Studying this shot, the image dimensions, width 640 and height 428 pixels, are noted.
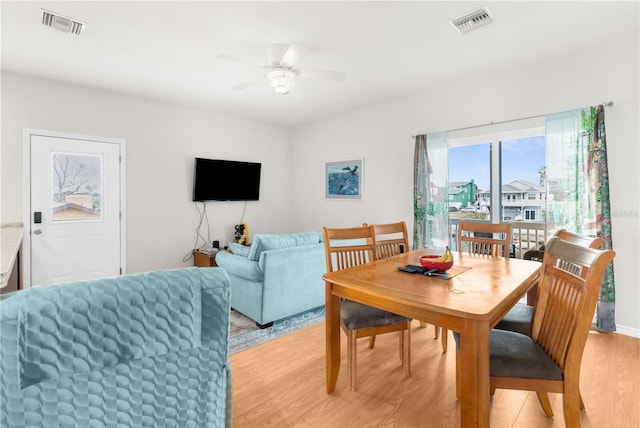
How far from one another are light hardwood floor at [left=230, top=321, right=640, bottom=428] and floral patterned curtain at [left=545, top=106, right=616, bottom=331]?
541 mm

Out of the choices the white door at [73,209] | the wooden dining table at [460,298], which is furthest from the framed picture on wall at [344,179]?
Answer: the white door at [73,209]

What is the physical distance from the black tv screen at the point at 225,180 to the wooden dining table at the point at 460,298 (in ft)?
11.5

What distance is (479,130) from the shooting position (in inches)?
146

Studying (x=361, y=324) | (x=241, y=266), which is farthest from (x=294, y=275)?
(x=361, y=324)

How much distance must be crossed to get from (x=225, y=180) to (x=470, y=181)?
142 inches

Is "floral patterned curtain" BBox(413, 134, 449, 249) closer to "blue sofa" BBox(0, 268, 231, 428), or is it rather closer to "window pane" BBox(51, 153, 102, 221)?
"blue sofa" BBox(0, 268, 231, 428)

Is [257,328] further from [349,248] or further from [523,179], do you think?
[523,179]

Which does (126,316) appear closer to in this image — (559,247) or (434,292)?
(434,292)

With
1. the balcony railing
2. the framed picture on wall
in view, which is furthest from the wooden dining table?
the framed picture on wall

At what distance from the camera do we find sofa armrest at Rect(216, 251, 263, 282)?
3.00 meters

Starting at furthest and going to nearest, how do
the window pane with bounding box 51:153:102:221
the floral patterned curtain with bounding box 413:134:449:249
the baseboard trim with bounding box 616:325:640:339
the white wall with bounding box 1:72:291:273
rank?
1. the floral patterned curtain with bounding box 413:134:449:249
2. the window pane with bounding box 51:153:102:221
3. the white wall with bounding box 1:72:291:273
4. the baseboard trim with bounding box 616:325:640:339

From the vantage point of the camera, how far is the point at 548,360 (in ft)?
4.75

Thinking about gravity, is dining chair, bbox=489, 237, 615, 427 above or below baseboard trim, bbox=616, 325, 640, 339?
above

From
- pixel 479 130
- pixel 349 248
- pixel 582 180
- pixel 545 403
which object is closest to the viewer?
pixel 545 403
